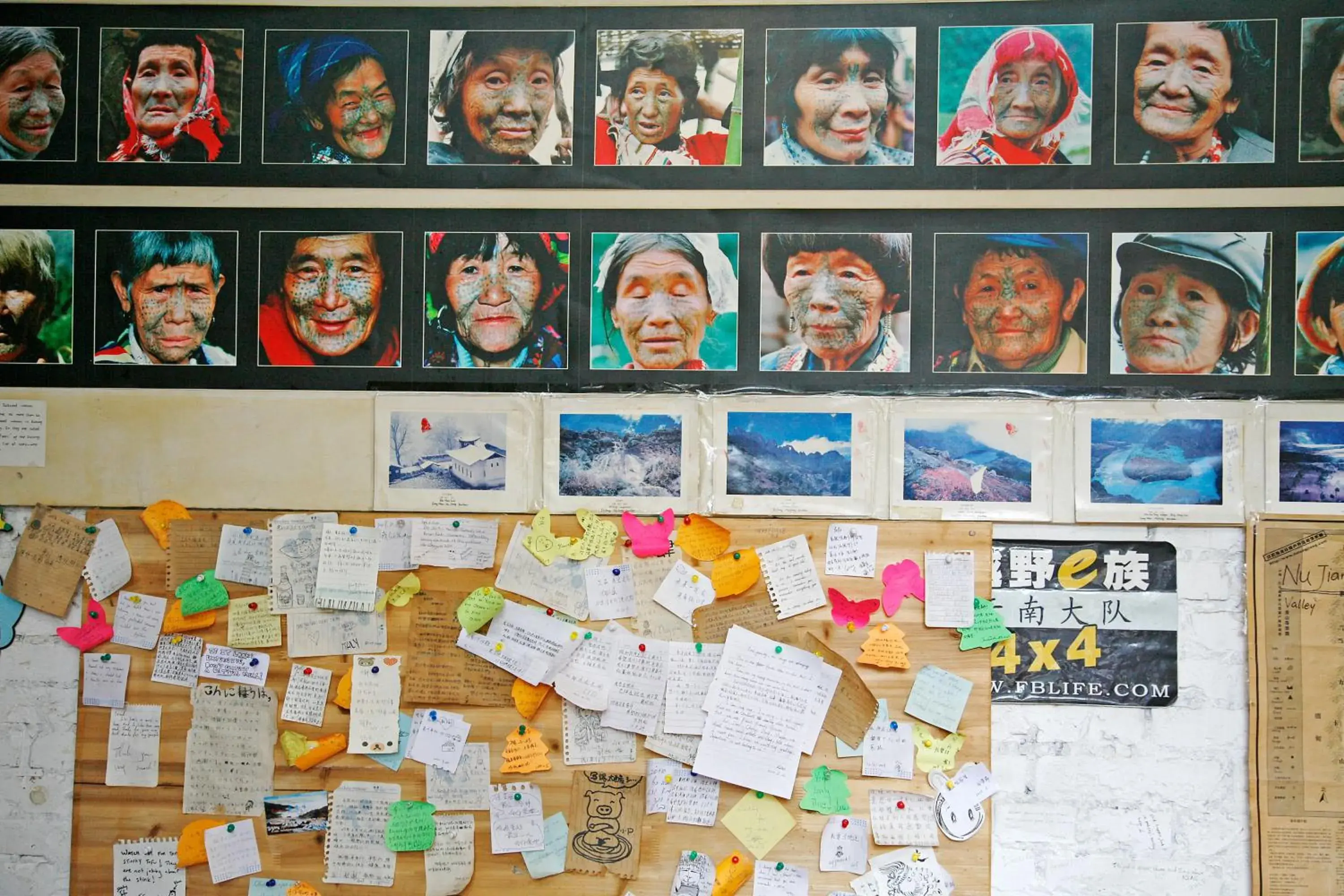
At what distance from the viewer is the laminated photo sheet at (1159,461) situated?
1984 millimetres

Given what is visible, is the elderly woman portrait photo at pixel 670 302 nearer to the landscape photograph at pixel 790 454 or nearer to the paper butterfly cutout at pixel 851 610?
the landscape photograph at pixel 790 454

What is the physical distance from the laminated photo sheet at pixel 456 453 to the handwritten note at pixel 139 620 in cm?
54

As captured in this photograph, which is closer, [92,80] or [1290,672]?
[1290,672]

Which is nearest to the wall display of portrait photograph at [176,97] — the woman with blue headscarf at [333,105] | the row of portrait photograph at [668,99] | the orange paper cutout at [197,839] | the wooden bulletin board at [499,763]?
the row of portrait photograph at [668,99]

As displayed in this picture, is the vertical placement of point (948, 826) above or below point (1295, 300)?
below

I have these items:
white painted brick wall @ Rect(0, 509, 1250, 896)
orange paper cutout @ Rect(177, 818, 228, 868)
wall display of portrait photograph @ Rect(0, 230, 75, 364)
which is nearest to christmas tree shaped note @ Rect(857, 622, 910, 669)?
white painted brick wall @ Rect(0, 509, 1250, 896)

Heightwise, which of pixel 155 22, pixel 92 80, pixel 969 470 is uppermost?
pixel 155 22

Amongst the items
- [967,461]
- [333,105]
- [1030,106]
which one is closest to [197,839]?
[333,105]

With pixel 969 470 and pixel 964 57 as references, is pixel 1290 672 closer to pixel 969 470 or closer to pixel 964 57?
pixel 969 470

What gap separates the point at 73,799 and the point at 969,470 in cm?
207

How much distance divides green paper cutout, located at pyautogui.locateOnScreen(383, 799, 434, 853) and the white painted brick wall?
1.20 meters

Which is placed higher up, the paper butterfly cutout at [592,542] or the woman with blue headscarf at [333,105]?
the woman with blue headscarf at [333,105]

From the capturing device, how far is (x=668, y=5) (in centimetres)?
206

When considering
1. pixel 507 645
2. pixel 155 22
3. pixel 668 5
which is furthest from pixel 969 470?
pixel 155 22
